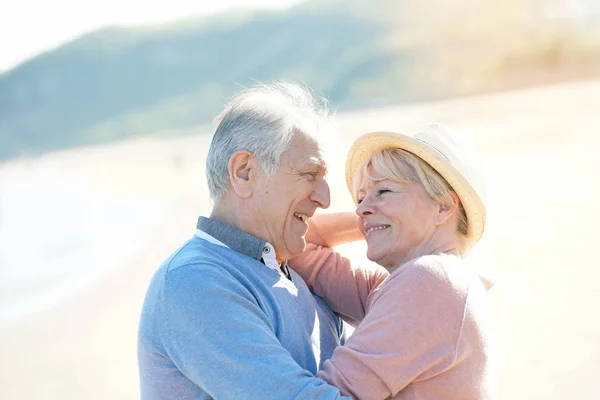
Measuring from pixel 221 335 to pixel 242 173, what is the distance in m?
0.62

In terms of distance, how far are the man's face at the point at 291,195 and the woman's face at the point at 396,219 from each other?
0.55 ft

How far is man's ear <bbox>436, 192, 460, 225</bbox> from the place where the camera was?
265 centimetres

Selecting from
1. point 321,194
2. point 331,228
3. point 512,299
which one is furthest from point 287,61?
point 321,194

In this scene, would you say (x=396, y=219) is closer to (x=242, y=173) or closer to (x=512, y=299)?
(x=242, y=173)

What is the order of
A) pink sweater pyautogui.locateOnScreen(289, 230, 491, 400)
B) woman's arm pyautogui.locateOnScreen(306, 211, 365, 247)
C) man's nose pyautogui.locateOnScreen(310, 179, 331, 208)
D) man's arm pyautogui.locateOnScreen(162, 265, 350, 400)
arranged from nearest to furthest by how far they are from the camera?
1. man's arm pyautogui.locateOnScreen(162, 265, 350, 400)
2. pink sweater pyautogui.locateOnScreen(289, 230, 491, 400)
3. man's nose pyautogui.locateOnScreen(310, 179, 331, 208)
4. woman's arm pyautogui.locateOnScreen(306, 211, 365, 247)

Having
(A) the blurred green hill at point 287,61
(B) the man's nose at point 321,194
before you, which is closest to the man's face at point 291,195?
(B) the man's nose at point 321,194

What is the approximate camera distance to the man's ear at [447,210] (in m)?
2.65

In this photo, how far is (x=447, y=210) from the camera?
267 centimetres

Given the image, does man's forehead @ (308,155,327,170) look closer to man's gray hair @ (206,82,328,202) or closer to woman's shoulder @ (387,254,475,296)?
man's gray hair @ (206,82,328,202)

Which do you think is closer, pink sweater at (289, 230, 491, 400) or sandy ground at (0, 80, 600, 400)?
pink sweater at (289, 230, 491, 400)

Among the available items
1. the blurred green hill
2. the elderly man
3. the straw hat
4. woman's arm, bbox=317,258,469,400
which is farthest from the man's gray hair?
the blurred green hill

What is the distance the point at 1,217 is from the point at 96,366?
11805 mm

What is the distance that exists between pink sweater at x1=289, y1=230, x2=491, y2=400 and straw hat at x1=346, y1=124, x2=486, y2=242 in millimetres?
Answer: 326

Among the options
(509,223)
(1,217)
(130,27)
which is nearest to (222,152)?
(509,223)
